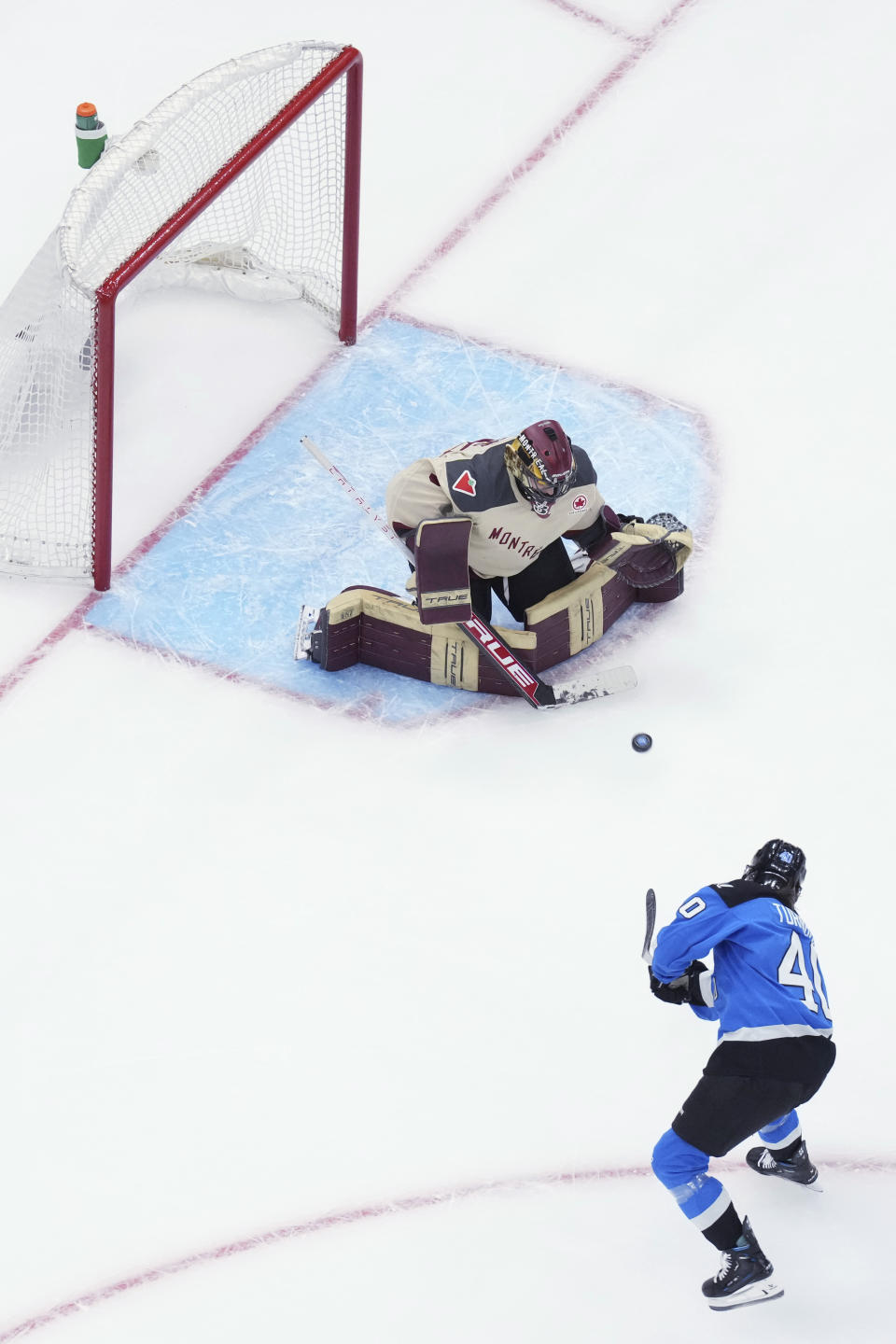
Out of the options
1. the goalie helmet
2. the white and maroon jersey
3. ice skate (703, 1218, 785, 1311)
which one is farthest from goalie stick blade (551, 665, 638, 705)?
ice skate (703, 1218, 785, 1311)

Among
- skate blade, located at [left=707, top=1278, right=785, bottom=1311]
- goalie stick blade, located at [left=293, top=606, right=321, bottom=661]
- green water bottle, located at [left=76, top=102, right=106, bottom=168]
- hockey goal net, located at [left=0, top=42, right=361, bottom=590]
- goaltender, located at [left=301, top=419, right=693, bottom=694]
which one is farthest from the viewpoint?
green water bottle, located at [left=76, top=102, right=106, bottom=168]

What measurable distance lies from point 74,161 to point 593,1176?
14.9 ft

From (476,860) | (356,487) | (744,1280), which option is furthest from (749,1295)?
(356,487)

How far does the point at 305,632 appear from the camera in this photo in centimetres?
559

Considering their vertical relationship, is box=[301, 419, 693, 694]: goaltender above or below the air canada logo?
below

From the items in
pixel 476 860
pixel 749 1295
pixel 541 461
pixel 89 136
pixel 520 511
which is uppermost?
pixel 89 136

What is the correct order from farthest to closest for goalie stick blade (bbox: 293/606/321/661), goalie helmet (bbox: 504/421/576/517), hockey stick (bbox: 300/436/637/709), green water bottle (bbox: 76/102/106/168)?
1. green water bottle (bbox: 76/102/106/168)
2. goalie stick blade (bbox: 293/606/321/661)
3. hockey stick (bbox: 300/436/637/709)
4. goalie helmet (bbox: 504/421/576/517)

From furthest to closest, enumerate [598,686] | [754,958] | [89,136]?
1. [89,136]
2. [598,686]
3. [754,958]

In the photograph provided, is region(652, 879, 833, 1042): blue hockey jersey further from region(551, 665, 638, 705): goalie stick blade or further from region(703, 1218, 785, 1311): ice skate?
region(551, 665, 638, 705): goalie stick blade

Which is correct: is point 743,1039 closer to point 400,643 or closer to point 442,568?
point 442,568

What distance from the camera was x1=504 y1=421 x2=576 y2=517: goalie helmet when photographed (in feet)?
16.5

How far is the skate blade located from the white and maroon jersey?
207 cm

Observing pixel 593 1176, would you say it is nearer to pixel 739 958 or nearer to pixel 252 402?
pixel 739 958

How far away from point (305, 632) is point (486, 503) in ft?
2.40
